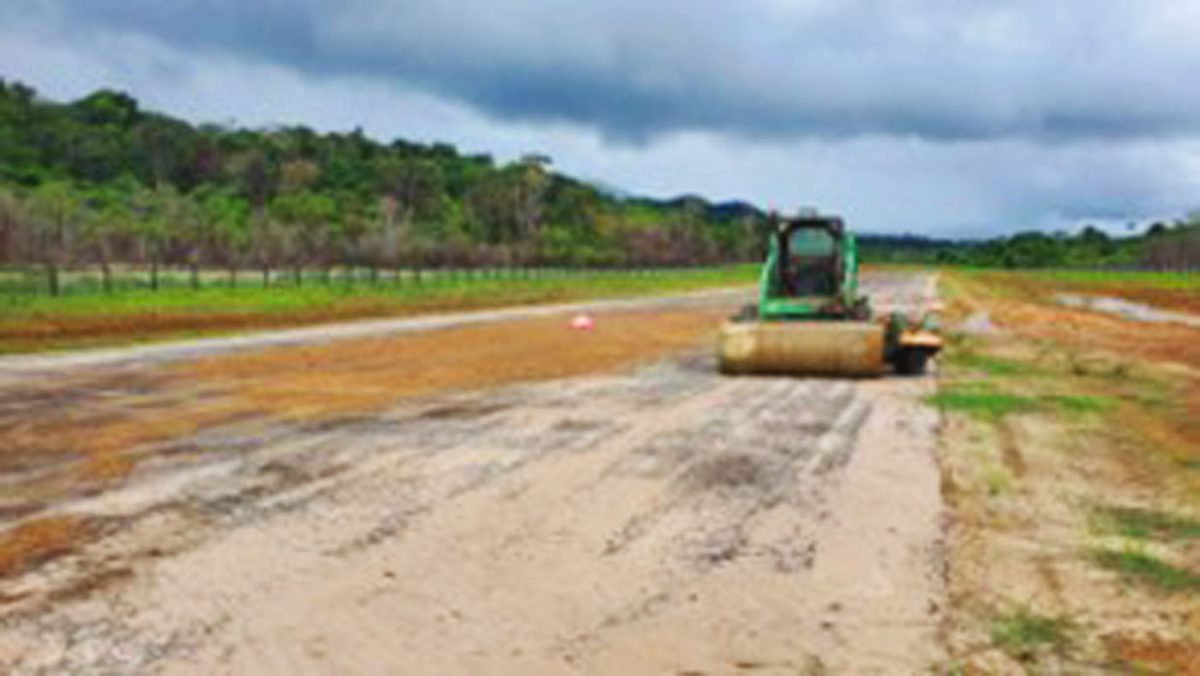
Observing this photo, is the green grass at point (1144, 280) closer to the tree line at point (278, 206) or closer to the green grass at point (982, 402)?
the tree line at point (278, 206)

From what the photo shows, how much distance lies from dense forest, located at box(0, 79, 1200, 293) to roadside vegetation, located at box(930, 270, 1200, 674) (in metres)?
31.5

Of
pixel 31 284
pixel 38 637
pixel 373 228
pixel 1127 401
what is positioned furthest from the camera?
pixel 373 228

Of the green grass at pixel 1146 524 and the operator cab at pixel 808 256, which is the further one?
the operator cab at pixel 808 256

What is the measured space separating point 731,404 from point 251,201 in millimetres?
92713

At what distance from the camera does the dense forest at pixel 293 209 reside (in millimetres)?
50719

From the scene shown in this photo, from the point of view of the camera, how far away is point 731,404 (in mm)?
12398

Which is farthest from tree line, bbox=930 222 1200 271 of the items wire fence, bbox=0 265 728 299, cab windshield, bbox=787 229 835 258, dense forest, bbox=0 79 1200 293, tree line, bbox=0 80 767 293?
cab windshield, bbox=787 229 835 258

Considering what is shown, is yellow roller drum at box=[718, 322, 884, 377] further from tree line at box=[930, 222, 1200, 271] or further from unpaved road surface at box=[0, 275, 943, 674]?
tree line at box=[930, 222, 1200, 271]

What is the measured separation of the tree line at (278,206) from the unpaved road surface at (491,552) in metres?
29.6

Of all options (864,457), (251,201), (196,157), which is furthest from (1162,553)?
(196,157)

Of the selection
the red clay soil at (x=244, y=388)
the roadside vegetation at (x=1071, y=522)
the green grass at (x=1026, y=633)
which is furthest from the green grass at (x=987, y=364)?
the green grass at (x=1026, y=633)

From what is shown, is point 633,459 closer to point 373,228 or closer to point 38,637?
point 38,637

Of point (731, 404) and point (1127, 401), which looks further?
point (1127, 401)

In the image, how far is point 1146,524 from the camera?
23.4 ft
